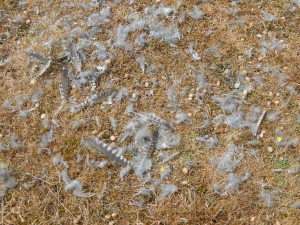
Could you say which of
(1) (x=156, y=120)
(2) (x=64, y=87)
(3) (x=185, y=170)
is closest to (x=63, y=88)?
(2) (x=64, y=87)

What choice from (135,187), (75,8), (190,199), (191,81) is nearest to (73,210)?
(135,187)

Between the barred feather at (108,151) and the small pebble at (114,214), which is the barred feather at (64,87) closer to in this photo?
the barred feather at (108,151)

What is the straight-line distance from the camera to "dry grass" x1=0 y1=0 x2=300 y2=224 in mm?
3246

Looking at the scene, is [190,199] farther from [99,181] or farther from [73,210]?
[73,210]

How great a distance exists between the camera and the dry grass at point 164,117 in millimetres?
3246

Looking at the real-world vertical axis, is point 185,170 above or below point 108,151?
below

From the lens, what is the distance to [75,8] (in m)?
4.29

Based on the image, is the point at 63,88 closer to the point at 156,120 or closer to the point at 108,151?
the point at 108,151

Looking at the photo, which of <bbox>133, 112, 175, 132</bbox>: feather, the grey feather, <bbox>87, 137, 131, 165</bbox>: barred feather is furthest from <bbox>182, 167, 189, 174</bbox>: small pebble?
the grey feather

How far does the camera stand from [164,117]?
3637mm

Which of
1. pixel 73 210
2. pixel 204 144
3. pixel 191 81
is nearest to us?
pixel 73 210

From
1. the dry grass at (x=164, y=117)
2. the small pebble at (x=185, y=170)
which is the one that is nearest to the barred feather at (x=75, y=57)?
the dry grass at (x=164, y=117)

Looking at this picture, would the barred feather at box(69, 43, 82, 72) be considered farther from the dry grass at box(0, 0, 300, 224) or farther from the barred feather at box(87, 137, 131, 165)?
the barred feather at box(87, 137, 131, 165)

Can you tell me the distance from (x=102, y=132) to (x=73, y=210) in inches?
33.9
